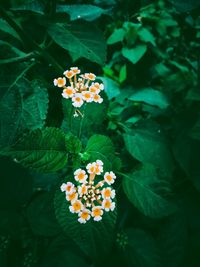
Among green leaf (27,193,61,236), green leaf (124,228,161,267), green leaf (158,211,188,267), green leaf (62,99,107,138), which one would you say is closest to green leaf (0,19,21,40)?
green leaf (62,99,107,138)

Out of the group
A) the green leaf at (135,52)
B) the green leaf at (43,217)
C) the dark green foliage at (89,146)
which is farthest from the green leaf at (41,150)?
the green leaf at (135,52)

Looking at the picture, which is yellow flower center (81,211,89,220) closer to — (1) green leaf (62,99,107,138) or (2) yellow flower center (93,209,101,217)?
(2) yellow flower center (93,209,101,217)

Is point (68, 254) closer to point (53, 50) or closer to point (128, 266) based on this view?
point (128, 266)

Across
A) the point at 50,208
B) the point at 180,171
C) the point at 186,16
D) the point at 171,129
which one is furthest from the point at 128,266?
the point at 186,16

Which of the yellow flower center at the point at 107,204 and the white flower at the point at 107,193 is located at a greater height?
the white flower at the point at 107,193

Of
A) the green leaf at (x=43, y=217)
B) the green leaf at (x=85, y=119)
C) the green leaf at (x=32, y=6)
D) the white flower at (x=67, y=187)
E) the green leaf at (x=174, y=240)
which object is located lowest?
the green leaf at (x=174, y=240)

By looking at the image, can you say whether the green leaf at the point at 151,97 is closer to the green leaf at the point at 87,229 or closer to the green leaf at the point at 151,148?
the green leaf at the point at 151,148
